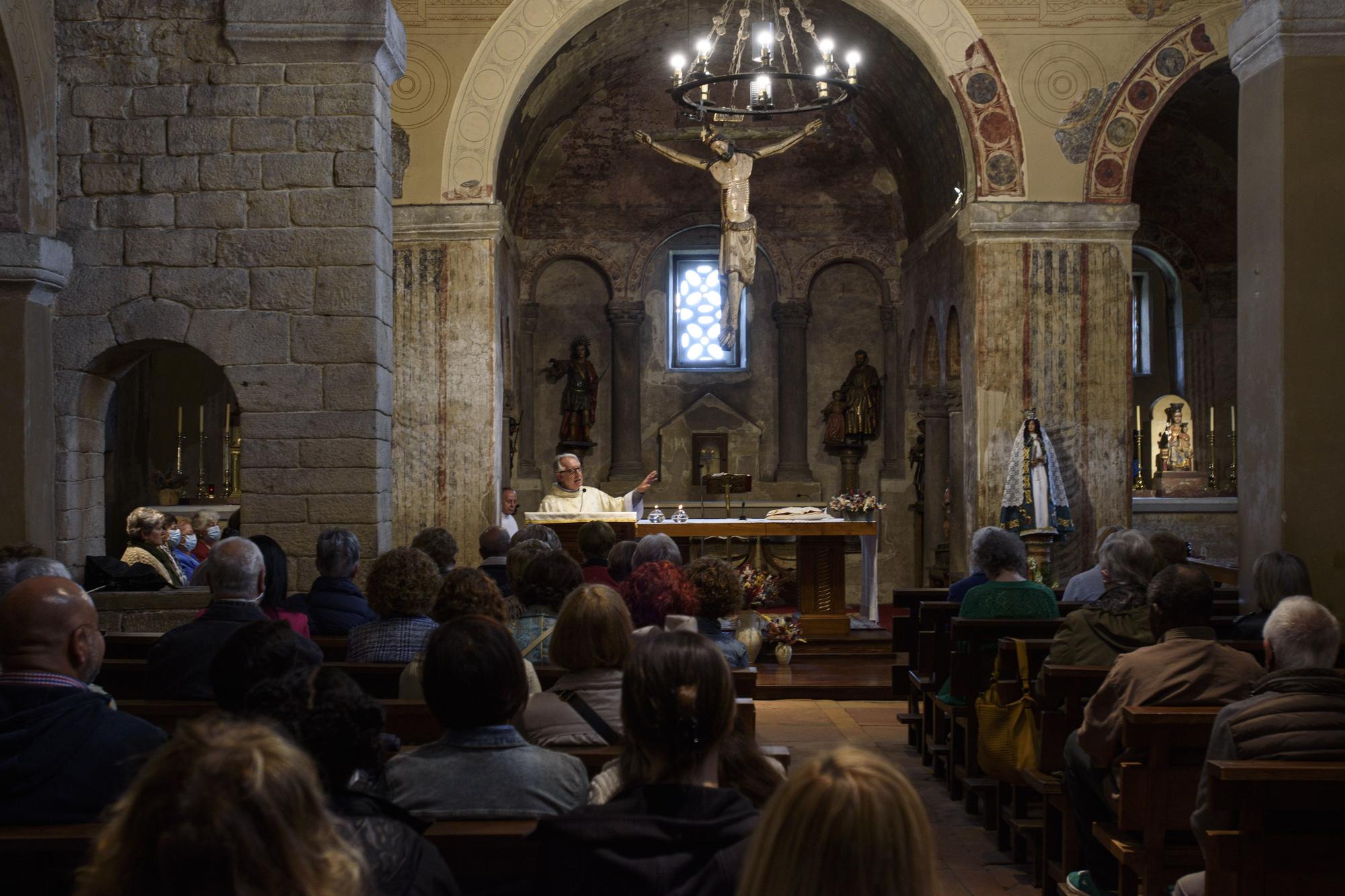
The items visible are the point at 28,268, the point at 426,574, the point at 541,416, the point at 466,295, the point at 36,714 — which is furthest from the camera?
the point at 541,416

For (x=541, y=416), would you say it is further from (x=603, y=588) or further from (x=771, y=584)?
(x=603, y=588)

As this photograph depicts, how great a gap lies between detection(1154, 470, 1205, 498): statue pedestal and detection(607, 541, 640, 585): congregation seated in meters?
9.73

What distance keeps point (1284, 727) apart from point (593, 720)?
5.58ft

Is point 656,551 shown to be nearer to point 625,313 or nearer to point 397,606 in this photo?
point 397,606

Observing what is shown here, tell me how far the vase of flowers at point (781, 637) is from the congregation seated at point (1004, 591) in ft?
12.9

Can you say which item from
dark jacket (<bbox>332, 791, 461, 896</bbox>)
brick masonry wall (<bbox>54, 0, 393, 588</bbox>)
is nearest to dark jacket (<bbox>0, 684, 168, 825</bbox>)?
dark jacket (<bbox>332, 791, 461, 896</bbox>)

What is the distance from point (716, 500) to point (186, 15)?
35.5 ft

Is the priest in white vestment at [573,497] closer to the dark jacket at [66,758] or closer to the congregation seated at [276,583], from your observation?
the congregation seated at [276,583]

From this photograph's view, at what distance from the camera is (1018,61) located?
12539 millimetres

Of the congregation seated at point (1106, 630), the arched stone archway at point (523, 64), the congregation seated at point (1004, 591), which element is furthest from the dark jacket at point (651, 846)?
the arched stone archway at point (523, 64)

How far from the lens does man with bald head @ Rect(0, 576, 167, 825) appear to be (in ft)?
9.06

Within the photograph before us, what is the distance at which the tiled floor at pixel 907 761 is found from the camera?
16.1 ft

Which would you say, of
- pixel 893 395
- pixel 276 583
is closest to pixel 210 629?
pixel 276 583

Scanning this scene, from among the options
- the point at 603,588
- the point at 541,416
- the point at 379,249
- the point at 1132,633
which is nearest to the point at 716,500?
the point at 541,416
